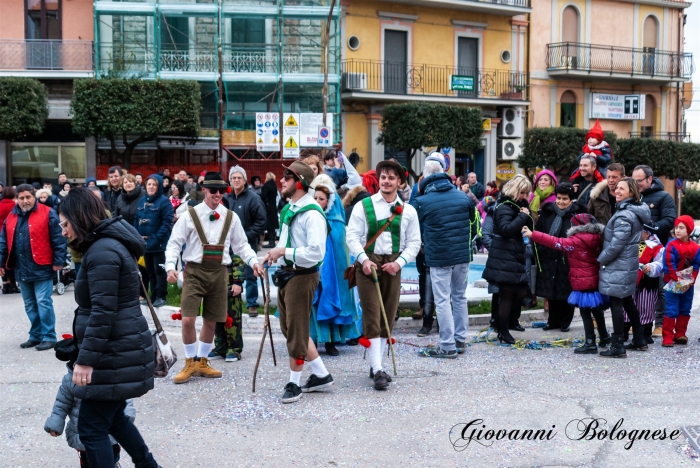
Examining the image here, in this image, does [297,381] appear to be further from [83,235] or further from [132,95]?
[132,95]

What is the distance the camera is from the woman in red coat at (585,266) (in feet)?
27.2

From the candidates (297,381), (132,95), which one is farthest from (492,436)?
(132,95)

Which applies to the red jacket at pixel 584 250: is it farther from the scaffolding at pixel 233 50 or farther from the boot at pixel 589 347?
the scaffolding at pixel 233 50

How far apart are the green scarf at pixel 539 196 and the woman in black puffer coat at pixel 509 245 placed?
3.68 ft

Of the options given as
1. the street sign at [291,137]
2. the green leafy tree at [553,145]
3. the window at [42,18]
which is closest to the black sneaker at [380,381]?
the street sign at [291,137]

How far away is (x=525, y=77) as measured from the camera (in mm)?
33094

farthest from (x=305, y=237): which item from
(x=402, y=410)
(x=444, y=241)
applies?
(x=444, y=241)

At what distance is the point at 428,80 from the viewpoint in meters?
31.0

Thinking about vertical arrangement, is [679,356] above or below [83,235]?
below

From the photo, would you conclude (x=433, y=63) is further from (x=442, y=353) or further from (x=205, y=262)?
(x=205, y=262)

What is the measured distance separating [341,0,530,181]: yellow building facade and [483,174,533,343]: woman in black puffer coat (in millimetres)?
20707

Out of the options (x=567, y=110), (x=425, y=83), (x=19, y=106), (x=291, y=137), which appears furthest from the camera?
(x=567, y=110)

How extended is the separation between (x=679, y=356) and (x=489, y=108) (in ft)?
82.5

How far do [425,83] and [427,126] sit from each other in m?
3.37
